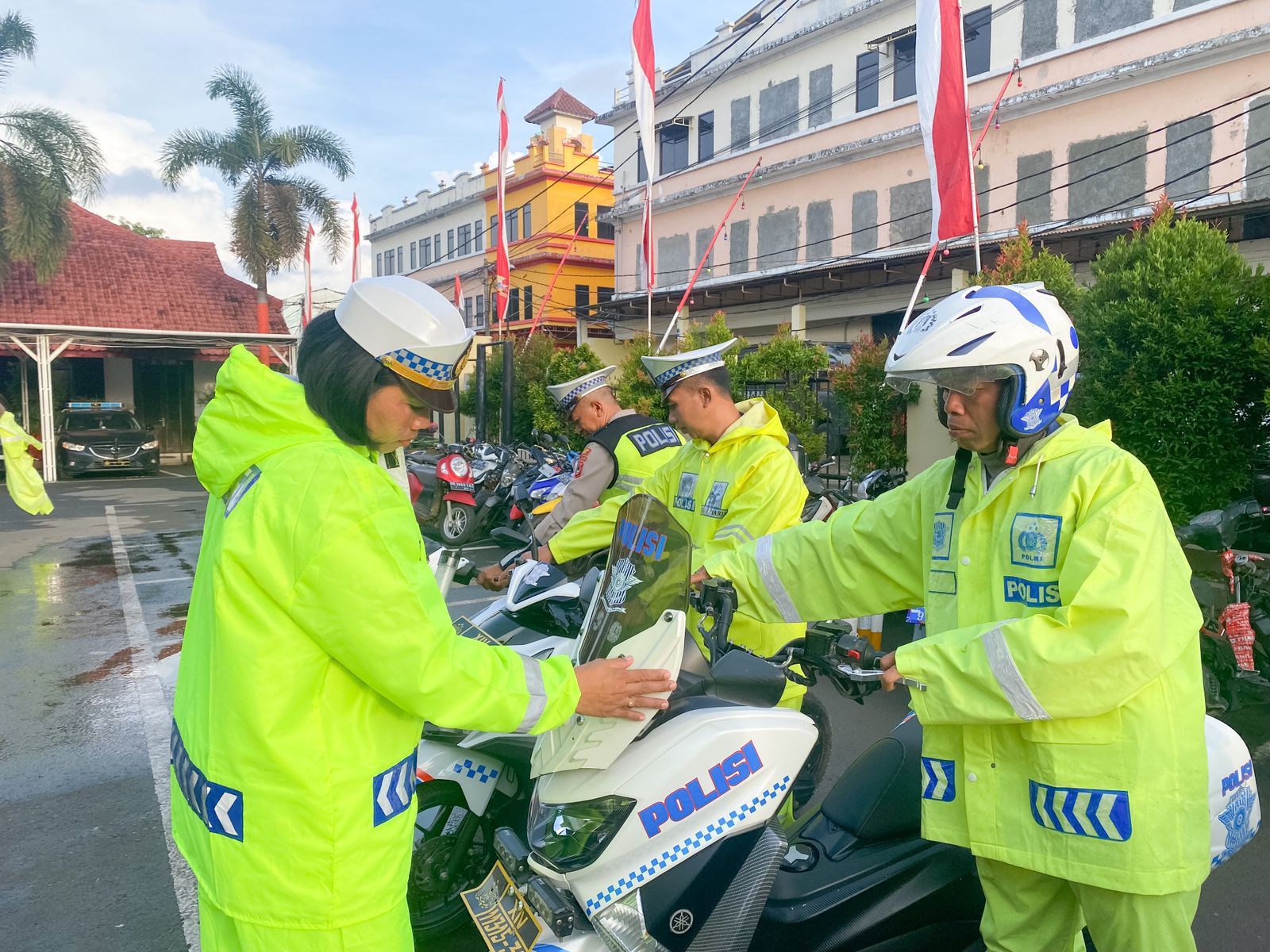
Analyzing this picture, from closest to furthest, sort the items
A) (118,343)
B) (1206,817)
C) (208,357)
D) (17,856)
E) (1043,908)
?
(1206,817)
(1043,908)
(17,856)
(118,343)
(208,357)

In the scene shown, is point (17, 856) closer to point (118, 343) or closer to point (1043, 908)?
point (1043, 908)

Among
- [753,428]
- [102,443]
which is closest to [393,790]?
[753,428]

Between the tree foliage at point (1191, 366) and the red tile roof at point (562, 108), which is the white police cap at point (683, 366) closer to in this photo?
the tree foliage at point (1191, 366)

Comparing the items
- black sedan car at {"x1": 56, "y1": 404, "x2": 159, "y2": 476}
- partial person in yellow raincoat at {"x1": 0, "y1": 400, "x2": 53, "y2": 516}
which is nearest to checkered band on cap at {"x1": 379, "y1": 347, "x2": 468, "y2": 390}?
partial person in yellow raincoat at {"x1": 0, "y1": 400, "x2": 53, "y2": 516}

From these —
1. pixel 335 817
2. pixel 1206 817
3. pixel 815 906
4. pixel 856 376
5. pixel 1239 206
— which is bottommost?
pixel 815 906

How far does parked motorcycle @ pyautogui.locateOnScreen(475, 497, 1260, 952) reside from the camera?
6.63 feet

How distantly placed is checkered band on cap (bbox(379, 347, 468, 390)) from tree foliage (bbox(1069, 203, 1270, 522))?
5969 millimetres

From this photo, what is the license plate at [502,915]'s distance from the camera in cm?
214

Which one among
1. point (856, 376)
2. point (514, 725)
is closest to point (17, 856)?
point (514, 725)

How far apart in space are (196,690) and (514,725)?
597 millimetres

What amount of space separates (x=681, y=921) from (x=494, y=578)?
181 cm

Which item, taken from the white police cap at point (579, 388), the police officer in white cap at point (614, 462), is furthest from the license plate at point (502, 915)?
the white police cap at point (579, 388)

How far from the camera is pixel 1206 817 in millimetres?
1921

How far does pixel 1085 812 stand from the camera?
1.87 metres
